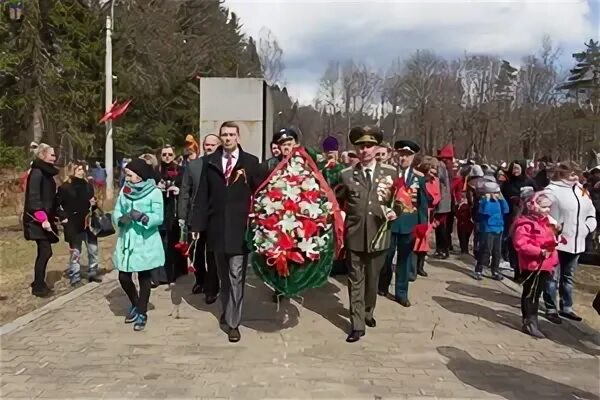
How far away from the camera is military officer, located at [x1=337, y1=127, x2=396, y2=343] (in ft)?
21.5

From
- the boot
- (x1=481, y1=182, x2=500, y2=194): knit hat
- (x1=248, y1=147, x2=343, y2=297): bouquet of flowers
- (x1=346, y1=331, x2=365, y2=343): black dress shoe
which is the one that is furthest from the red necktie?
(x1=481, y1=182, x2=500, y2=194): knit hat

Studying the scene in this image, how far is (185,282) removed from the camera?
929 centimetres

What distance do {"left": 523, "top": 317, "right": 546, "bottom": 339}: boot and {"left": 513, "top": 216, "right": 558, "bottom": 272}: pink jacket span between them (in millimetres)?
540

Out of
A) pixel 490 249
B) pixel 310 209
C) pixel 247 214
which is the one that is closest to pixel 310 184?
pixel 310 209

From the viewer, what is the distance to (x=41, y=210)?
8297 mm

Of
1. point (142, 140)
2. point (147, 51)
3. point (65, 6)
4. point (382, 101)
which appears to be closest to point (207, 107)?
point (65, 6)

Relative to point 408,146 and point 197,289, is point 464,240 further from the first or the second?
point 197,289

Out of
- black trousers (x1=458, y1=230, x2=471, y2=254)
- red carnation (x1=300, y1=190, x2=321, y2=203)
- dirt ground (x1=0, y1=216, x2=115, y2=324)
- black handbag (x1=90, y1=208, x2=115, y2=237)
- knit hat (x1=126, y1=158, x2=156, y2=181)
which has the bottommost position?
dirt ground (x1=0, y1=216, x2=115, y2=324)

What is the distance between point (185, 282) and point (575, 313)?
515 centimetres

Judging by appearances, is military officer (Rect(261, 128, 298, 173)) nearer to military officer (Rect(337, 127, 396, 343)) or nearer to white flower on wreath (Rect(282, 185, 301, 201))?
white flower on wreath (Rect(282, 185, 301, 201))

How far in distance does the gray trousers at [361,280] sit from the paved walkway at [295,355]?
0.79ft

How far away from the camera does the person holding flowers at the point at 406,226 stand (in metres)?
8.05

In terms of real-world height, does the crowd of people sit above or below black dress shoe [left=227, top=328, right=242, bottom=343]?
above

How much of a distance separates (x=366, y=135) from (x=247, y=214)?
4.76 ft
